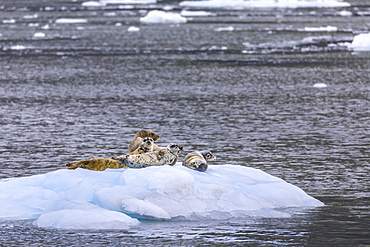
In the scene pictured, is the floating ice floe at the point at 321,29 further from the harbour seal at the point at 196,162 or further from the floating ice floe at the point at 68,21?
the harbour seal at the point at 196,162

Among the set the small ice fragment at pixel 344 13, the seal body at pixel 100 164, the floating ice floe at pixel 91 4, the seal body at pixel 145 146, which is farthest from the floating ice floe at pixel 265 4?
the seal body at pixel 100 164

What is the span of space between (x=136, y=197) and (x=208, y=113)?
14856 mm

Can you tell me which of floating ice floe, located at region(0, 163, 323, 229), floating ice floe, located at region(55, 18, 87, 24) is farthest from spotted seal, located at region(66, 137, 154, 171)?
floating ice floe, located at region(55, 18, 87, 24)

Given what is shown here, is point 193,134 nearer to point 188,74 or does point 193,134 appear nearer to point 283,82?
point 283,82

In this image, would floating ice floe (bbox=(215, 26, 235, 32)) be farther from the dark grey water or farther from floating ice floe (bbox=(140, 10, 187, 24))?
floating ice floe (bbox=(140, 10, 187, 24))

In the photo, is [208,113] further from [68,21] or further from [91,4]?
[91,4]

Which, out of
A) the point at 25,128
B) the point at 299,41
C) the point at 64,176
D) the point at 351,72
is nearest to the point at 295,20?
the point at 299,41

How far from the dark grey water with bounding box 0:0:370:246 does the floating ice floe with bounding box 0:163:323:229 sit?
336 mm

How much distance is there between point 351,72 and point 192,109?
13.9 meters

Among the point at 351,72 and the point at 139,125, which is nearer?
the point at 139,125

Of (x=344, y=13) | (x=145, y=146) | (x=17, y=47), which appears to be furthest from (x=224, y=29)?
(x=145, y=146)

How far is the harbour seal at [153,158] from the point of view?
47.7ft

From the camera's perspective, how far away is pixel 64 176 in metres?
14.1

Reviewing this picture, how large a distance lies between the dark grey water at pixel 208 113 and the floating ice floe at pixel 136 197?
336 mm
